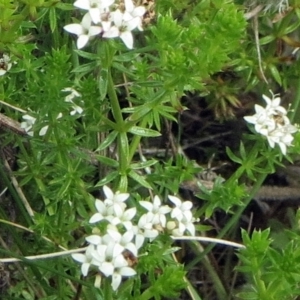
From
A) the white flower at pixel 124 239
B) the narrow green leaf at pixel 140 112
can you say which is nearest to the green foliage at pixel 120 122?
the narrow green leaf at pixel 140 112

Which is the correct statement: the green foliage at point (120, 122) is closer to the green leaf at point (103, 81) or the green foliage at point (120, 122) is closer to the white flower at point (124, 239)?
the green leaf at point (103, 81)

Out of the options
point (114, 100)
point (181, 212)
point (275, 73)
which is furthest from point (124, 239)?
point (275, 73)

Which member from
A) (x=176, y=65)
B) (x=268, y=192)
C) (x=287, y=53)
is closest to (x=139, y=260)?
(x=176, y=65)

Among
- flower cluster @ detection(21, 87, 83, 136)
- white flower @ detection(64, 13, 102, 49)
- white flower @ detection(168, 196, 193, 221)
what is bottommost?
white flower @ detection(168, 196, 193, 221)

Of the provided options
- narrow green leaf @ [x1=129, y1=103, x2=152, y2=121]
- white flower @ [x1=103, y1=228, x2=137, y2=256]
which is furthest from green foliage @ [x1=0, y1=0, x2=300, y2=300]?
white flower @ [x1=103, y1=228, x2=137, y2=256]

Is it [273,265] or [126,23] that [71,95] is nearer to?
[126,23]

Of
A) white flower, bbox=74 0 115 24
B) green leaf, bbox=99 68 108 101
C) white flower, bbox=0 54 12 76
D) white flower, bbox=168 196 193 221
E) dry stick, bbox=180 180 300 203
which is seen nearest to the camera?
white flower, bbox=74 0 115 24

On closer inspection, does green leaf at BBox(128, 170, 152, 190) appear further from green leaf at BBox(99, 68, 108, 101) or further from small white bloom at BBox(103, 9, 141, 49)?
small white bloom at BBox(103, 9, 141, 49)
